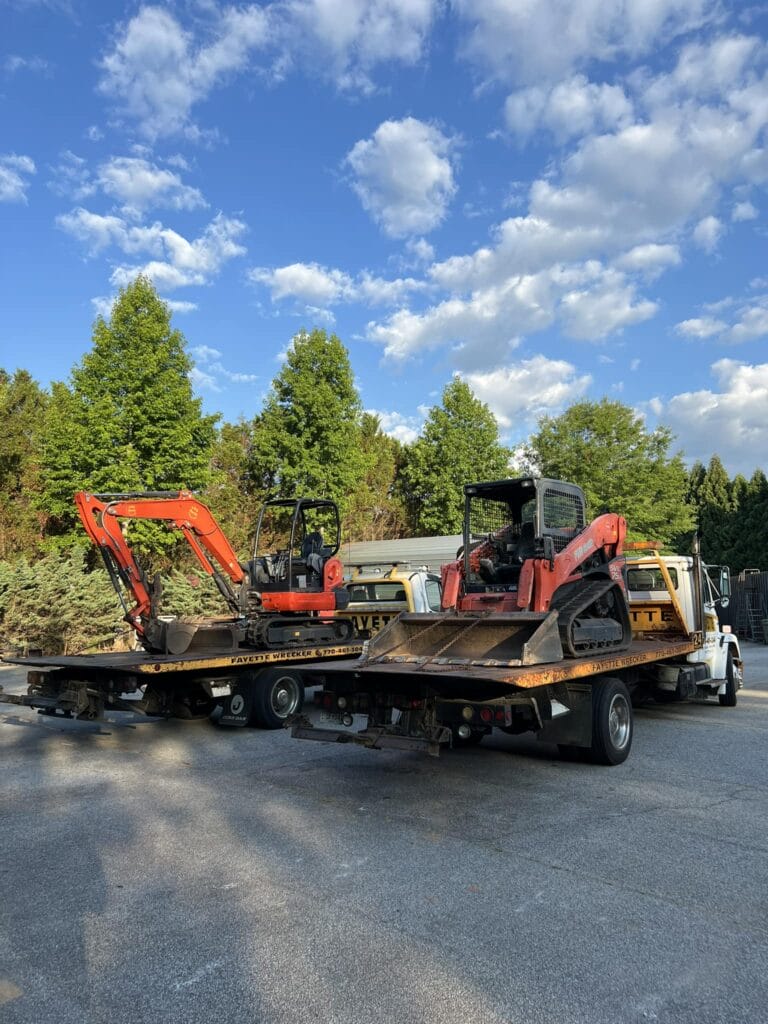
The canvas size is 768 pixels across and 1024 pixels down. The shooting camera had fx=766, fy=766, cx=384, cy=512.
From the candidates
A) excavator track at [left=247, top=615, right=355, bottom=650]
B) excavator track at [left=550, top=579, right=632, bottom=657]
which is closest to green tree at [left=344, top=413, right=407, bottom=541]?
excavator track at [left=247, top=615, right=355, bottom=650]

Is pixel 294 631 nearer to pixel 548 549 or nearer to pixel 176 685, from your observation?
pixel 176 685

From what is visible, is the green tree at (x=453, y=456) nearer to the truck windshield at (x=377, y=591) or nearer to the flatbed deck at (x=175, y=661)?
the truck windshield at (x=377, y=591)

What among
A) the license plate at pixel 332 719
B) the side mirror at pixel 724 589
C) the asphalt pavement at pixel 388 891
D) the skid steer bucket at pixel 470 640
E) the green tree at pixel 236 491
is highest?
the green tree at pixel 236 491

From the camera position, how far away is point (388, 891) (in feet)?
14.7

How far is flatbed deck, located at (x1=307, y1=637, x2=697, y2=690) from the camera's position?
5871 mm

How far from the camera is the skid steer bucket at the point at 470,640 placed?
22.0ft

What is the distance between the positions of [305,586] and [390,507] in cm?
2395

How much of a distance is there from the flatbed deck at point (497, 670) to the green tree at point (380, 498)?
25.8m

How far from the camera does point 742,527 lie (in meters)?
45.2

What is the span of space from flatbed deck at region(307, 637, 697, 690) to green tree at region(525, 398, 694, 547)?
28.1 metres

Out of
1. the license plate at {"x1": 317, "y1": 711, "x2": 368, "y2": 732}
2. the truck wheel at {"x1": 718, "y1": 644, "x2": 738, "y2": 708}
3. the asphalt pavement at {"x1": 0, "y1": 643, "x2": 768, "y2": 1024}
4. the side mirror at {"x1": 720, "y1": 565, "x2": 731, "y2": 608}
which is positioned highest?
the side mirror at {"x1": 720, "y1": 565, "x2": 731, "y2": 608}

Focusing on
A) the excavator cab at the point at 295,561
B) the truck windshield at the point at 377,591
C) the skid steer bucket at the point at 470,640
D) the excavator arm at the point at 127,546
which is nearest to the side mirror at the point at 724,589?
the truck windshield at the point at 377,591

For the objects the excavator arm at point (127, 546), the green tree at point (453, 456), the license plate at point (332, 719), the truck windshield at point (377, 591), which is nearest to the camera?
the license plate at point (332, 719)

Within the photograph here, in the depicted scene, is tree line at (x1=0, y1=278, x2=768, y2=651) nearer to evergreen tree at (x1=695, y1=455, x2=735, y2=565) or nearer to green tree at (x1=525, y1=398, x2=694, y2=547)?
green tree at (x1=525, y1=398, x2=694, y2=547)
